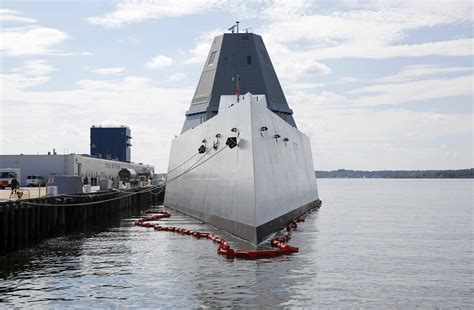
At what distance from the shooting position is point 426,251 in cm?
2381

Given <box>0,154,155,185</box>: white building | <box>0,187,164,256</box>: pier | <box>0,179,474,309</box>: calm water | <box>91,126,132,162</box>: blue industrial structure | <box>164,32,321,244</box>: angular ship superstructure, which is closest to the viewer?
<box>0,179,474,309</box>: calm water

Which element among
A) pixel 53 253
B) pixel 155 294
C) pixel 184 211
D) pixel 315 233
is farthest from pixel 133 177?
pixel 155 294

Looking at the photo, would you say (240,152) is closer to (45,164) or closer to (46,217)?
(46,217)

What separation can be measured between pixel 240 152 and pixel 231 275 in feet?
24.9

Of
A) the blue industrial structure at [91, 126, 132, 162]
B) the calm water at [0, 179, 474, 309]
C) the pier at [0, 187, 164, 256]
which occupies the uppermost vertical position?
the blue industrial structure at [91, 126, 132, 162]

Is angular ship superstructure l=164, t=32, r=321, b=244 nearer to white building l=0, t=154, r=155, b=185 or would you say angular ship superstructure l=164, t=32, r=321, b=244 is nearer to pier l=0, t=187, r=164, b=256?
pier l=0, t=187, r=164, b=256

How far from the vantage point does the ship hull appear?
73.4 feet

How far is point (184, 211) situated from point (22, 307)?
26.1 meters

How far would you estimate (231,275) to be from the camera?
16.7 meters

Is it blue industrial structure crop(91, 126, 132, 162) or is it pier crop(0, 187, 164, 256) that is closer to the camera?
pier crop(0, 187, 164, 256)

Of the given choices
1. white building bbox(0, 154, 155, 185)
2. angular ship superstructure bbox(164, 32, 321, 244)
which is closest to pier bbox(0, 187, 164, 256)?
angular ship superstructure bbox(164, 32, 321, 244)

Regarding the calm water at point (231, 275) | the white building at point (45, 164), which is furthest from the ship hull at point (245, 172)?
the white building at point (45, 164)

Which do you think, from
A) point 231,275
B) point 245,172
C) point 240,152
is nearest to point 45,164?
point 240,152

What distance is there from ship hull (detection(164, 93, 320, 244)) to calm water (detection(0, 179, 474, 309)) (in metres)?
1.78
